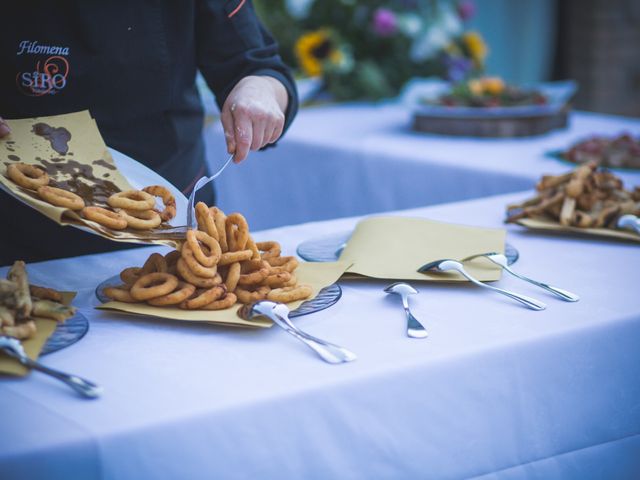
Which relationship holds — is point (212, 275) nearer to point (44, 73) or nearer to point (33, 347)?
point (33, 347)

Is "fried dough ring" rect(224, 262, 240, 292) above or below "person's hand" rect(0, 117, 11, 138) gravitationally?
below

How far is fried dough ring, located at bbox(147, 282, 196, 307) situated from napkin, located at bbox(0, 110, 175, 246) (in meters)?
0.10

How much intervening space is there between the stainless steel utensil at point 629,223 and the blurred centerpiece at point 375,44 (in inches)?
80.8

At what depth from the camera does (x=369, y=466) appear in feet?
2.56

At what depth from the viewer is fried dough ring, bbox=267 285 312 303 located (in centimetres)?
90

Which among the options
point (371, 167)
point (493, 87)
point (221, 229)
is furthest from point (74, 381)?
point (493, 87)

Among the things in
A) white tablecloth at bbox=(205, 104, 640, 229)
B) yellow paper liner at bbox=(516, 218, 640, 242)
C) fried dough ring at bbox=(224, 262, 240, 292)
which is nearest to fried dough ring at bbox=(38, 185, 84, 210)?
fried dough ring at bbox=(224, 262, 240, 292)

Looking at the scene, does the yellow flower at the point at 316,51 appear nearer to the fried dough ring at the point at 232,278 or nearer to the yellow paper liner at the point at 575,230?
the yellow paper liner at the point at 575,230

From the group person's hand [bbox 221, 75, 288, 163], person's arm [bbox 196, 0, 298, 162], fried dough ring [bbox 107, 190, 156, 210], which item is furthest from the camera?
person's arm [bbox 196, 0, 298, 162]

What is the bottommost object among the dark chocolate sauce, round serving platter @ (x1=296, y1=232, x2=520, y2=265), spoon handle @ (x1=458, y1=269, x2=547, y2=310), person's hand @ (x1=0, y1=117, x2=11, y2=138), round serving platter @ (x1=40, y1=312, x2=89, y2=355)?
round serving platter @ (x1=296, y1=232, x2=520, y2=265)

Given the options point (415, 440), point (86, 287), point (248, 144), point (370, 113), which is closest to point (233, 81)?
point (248, 144)

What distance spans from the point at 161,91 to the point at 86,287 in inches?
21.0

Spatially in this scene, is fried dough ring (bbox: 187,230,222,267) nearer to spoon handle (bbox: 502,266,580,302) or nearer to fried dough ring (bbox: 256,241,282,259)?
fried dough ring (bbox: 256,241,282,259)

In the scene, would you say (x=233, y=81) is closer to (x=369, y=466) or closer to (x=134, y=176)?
(x=134, y=176)
